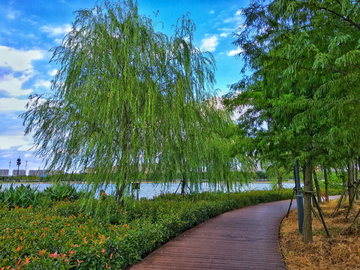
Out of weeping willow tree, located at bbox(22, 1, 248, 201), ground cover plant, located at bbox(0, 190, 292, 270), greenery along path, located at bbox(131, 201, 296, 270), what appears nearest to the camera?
ground cover plant, located at bbox(0, 190, 292, 270)

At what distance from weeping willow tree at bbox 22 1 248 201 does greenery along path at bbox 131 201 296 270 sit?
1.52 metres

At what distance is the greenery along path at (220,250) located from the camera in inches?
163

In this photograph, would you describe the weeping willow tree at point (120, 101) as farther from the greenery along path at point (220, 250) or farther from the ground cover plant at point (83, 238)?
the greenery along path at point (220, 250)

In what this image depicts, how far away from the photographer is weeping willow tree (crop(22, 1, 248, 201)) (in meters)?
4.90

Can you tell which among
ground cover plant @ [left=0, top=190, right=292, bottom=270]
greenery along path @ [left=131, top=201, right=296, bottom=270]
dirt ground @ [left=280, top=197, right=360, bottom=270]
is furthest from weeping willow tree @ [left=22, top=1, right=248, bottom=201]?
dirt ground @ [left=280, top=197, right=360, bottom=270]

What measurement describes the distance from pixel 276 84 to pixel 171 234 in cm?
406

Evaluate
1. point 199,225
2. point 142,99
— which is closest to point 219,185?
point 199,225

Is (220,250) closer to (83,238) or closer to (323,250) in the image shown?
(323,250)

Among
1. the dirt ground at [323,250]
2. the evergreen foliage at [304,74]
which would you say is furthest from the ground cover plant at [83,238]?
the evergreen foliage at [304,74]

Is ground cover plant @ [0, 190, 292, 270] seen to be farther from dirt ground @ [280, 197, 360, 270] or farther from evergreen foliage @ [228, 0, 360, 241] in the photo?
evergreen foliage @ [228, 0, 360, 241]

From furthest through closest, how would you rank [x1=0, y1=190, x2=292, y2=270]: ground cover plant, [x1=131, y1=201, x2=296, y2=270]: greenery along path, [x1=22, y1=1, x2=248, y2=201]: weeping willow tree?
[x1=22, y1=1, x2=248, y2=201]: weeping willow tree → [x1=131, y1=201, x2=296, y2=270]: greenery along path → [x1=0, y1=190, x2=292, y2=270]: ground cover plant

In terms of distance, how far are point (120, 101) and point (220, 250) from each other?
11.9 ft

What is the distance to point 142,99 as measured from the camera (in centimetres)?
538

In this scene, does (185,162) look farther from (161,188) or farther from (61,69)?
(61,69)
